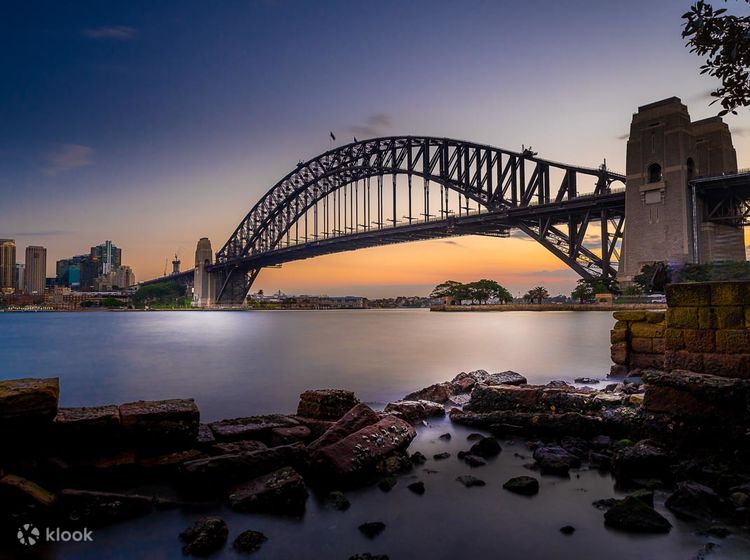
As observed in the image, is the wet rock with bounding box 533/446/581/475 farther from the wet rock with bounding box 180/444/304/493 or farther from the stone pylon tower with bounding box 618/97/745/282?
the stone pylon tower with bounding box 618/97/745/282

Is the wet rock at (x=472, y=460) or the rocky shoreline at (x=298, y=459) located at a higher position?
the rocky shoreline at (x=298, y=459)

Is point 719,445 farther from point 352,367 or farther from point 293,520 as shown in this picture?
point 352,367

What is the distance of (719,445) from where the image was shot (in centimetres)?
426

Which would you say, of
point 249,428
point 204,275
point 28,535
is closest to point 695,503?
point 249,428

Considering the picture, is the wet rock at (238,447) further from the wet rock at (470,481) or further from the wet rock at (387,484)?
the wet rock at (470,481)

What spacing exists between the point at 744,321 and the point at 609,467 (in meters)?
2.11

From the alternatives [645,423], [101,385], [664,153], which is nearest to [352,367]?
[101,385]

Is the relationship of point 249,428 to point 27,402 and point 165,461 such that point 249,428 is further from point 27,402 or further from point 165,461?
point 27,402

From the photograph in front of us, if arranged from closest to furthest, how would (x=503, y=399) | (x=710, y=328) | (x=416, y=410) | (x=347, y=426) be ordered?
(x=347, y=426) < (x=710, y=328) < (x=503, y=399) < (x=416, y=410)

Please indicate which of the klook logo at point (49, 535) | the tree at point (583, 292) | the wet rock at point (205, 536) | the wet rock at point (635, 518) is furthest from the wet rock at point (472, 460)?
the tree at point (583, 292)

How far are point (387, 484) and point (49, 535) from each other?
2.47 m

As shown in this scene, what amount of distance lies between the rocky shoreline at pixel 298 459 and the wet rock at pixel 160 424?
1 centimetres

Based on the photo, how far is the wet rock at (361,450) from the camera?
13.5 ft

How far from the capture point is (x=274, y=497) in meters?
3.71
